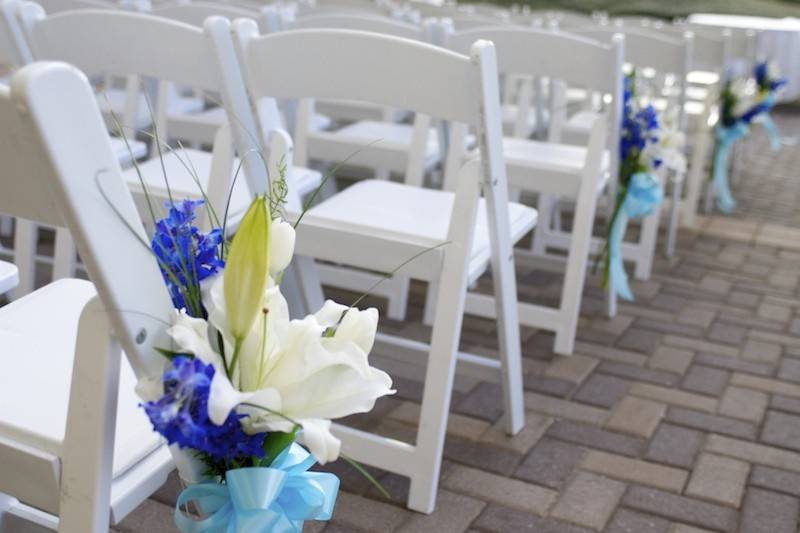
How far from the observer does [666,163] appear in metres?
2.92

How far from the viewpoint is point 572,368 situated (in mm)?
2715

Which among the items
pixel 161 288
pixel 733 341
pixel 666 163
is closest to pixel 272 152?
pixel 161 288

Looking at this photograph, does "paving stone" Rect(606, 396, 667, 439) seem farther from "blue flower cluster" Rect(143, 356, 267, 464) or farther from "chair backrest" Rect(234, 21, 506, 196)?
"blue flower cluster" Rect(143, 356, 267, 464)

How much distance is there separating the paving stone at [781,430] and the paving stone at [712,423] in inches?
1.3

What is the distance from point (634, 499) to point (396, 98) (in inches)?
37.9

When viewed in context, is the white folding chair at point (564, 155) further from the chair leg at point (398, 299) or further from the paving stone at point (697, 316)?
the paving stone at point (697, 316)

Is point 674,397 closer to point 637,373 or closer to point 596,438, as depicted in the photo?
point 637,373

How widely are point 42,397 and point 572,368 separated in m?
1.79

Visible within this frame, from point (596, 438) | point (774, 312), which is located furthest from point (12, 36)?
point (774, 312)

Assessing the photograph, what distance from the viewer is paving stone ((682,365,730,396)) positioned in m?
2.62

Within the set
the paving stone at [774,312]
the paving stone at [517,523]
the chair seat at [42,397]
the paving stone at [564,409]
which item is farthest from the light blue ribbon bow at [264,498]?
the paving stone at [774,312]

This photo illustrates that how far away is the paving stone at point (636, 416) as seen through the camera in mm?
2379

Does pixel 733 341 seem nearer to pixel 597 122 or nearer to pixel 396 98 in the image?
pixel 597 122

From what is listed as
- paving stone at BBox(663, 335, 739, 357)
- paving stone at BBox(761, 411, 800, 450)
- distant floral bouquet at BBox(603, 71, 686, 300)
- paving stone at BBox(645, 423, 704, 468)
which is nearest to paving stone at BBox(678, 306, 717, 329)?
paving stone at BBox(663, 335, 739, 357)
